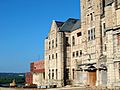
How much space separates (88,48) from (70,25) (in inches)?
614

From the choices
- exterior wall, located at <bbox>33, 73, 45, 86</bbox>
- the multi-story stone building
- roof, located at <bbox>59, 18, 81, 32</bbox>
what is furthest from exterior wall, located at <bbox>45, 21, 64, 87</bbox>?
exterior wall, located at <bbox>33, 73, 45, 86</bbox>

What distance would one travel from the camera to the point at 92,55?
48781mm

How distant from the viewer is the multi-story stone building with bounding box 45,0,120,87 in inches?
1607

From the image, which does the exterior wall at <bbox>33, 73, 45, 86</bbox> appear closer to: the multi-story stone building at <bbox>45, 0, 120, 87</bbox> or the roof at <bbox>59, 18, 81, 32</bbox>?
the multi-story stone building at <bbox>45, 0, 120, 87</bbox>

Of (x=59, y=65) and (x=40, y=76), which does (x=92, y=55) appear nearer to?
(x=59, y=65)

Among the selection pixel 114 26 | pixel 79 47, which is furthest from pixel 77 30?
pixel 114 26

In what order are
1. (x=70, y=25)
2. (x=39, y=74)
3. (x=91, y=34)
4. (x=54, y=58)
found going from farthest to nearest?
(x=39, y=74)
(x=70, y=25)
(x=54, y=58)
(x=91, y=34)

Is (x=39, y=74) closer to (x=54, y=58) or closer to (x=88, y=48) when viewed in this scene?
(x=54, y=58)

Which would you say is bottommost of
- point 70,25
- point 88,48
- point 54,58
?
point 54,58

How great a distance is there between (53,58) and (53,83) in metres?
5.70

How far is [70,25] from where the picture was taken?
65.2m

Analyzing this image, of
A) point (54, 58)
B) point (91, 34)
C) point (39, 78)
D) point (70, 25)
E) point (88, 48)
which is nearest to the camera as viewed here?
point (91, 34)

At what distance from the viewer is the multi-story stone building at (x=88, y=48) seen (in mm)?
40812

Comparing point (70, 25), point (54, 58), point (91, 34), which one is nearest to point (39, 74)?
point (54, 58)
